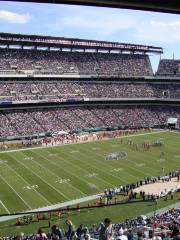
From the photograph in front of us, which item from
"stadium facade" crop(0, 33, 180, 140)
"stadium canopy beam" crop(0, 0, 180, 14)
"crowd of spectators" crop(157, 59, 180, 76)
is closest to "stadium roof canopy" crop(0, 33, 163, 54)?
"stadium facade" crop(0, 33, 180, 140)

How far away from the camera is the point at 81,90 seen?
68.8 metres

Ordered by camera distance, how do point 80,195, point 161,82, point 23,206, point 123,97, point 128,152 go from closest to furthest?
point 23,206 → point 80,195 → point 128,152 → point 123,97 → point 161,82

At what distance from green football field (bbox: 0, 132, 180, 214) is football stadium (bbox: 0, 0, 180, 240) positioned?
0.08m

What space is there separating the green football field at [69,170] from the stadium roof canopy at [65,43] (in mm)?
23694

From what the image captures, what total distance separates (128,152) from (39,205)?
19.5m

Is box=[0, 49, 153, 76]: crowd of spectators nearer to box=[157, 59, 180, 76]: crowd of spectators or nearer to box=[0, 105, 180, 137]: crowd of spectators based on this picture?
box=[157, 59, 180, 76]: crowd of spectators

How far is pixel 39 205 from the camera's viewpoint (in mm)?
27750

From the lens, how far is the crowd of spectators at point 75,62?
65562 mm

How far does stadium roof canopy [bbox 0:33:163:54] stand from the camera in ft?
213

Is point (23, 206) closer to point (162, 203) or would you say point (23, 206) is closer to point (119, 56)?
point (162, 203)

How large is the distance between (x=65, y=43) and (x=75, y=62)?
13.0ft

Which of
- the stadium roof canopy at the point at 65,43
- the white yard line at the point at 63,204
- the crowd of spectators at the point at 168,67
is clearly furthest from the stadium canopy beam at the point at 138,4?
the crowd of spectators at the point at 168,67

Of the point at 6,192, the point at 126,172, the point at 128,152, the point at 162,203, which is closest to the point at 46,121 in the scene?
the point at 128,152

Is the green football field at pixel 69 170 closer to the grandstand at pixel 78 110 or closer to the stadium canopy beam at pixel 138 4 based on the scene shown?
the grandstand at pixel 78 110
